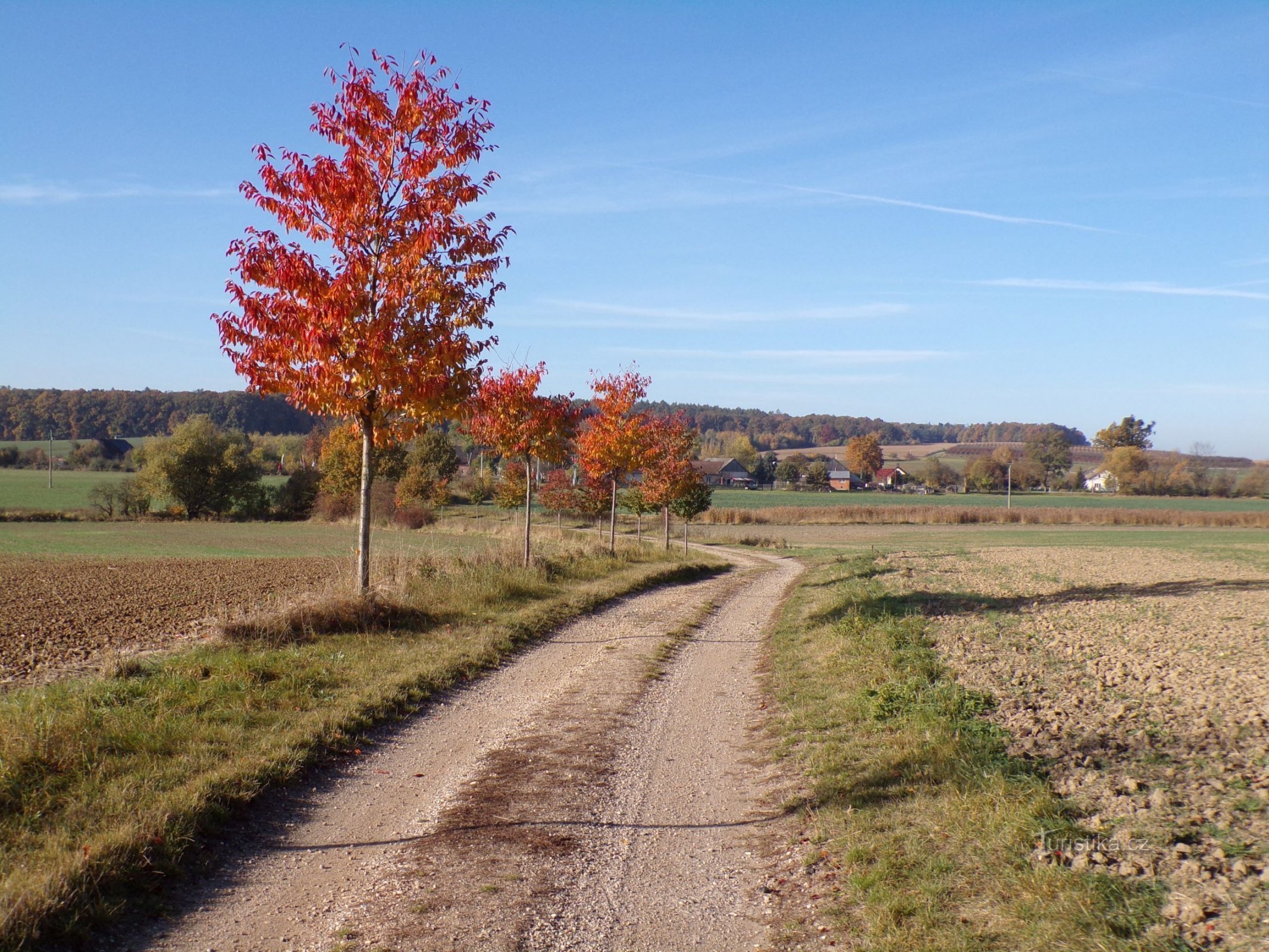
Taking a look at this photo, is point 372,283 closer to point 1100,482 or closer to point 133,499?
point 133,499

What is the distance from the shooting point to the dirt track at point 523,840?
4641 mm

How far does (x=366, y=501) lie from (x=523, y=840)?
860 centimetres

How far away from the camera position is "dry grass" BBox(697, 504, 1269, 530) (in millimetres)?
75438

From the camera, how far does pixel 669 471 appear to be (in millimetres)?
32812

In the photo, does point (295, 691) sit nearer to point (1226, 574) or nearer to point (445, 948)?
point (445, 948)

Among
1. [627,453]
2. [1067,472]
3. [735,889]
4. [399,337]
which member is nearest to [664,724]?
[735,889]

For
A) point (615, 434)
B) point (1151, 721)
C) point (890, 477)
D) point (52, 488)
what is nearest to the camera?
point (1151, 721)

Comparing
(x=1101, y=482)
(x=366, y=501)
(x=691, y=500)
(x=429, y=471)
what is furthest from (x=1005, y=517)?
(x=366, y=501)

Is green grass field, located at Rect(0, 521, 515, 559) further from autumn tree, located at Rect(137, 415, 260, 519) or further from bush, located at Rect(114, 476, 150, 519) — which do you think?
bush, located at Rect(114, 476, 150, 519)

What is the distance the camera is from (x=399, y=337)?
13.0 meters

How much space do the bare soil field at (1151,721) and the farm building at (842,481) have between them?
134811 mm

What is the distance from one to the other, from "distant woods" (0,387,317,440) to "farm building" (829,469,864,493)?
87.9 meters

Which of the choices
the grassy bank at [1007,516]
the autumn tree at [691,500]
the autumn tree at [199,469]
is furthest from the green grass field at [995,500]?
the autumn tree at [691,500]

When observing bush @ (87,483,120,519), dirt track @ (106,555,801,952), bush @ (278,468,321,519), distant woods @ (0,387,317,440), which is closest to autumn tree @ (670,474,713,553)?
dirt track @ (106,555,801,952)
